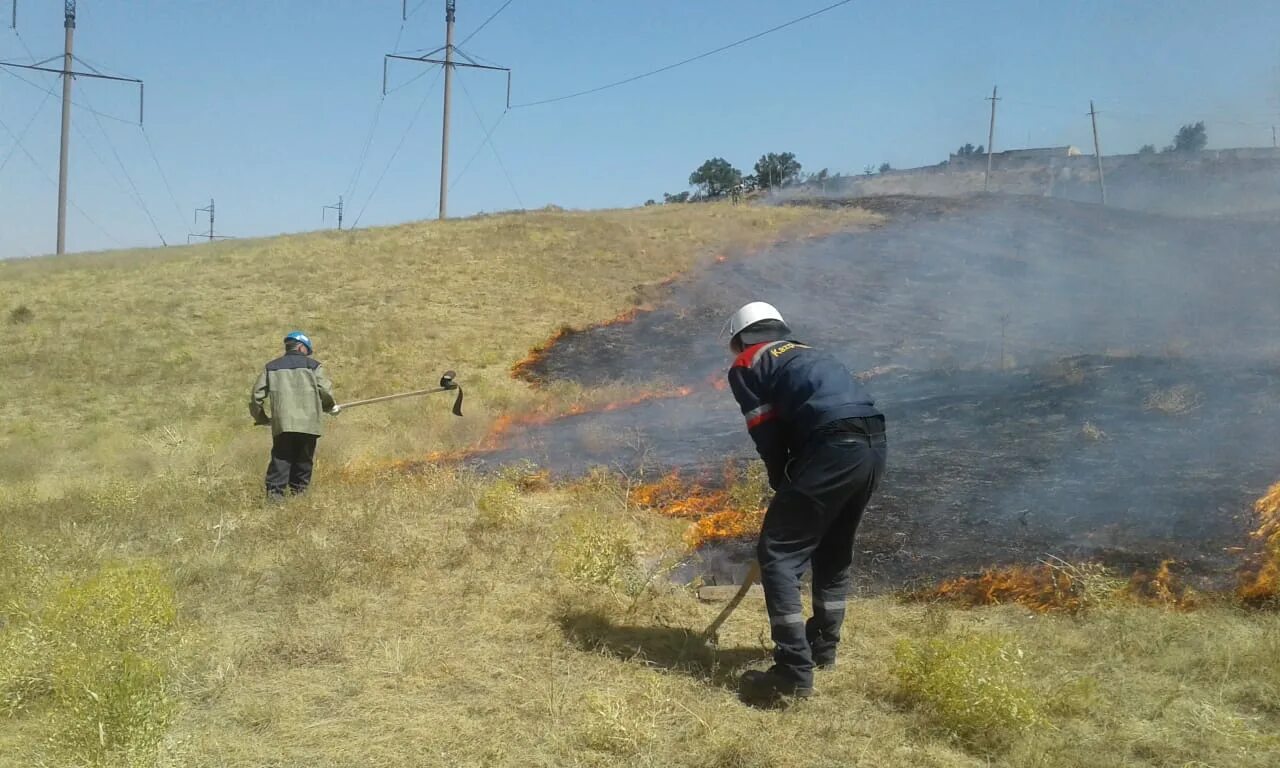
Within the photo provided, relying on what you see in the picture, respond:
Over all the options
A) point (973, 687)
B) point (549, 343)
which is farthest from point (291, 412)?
point (549, 343)

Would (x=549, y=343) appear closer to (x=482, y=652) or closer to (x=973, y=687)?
(x=482, y=652)

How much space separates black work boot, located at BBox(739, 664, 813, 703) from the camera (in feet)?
12.6

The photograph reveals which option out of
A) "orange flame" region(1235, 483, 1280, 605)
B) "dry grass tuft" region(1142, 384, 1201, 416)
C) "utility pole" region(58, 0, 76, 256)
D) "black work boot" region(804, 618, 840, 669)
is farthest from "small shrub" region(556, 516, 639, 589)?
"utility pole" region(58, 0, 76, 256)

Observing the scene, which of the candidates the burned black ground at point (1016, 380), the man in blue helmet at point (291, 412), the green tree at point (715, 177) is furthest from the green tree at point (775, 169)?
the man in blue helmet at point (291, 412)

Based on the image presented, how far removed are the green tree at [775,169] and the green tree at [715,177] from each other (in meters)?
1.88

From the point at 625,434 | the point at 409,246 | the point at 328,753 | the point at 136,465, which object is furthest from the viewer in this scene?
the point at 409,246

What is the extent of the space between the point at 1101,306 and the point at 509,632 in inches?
558

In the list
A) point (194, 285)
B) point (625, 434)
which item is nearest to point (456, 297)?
point (194, 285)

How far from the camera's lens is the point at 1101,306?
15.6m

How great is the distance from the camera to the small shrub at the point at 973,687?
134 inches

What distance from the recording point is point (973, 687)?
3.47m

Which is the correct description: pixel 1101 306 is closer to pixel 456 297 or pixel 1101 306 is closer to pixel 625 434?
pixel 625 434

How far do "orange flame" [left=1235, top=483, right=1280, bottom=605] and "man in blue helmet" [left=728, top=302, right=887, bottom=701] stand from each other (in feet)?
7.28

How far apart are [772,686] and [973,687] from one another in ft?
2.76
